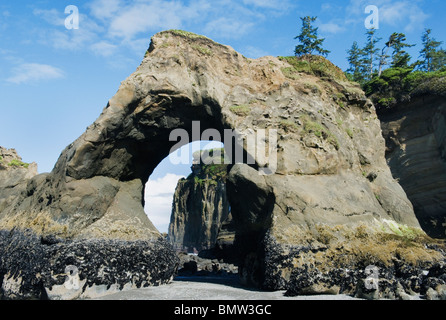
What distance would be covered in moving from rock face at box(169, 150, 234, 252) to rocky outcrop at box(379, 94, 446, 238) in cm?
3193

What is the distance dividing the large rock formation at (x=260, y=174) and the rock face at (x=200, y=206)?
36851 mm

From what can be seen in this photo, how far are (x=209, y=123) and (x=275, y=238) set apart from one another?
24.0 feet

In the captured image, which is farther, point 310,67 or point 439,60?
point 439,60

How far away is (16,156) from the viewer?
78.0ft

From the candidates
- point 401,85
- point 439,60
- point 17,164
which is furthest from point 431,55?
point 17,164

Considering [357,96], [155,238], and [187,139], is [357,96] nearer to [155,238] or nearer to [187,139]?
[187,139]

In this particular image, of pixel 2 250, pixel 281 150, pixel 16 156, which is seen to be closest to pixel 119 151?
pixel 2 250

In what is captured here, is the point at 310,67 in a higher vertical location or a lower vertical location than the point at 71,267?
higher

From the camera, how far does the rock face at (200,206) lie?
2276 inches

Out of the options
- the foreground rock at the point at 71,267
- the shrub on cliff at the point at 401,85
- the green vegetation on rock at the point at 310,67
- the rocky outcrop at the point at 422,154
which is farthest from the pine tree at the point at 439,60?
the foreground rock at the point at 71,267

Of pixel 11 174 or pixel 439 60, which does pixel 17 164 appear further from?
pixel 439 60

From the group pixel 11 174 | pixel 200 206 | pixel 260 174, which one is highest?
pixel 200 206

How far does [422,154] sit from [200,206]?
41446mm

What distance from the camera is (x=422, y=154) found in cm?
2367
